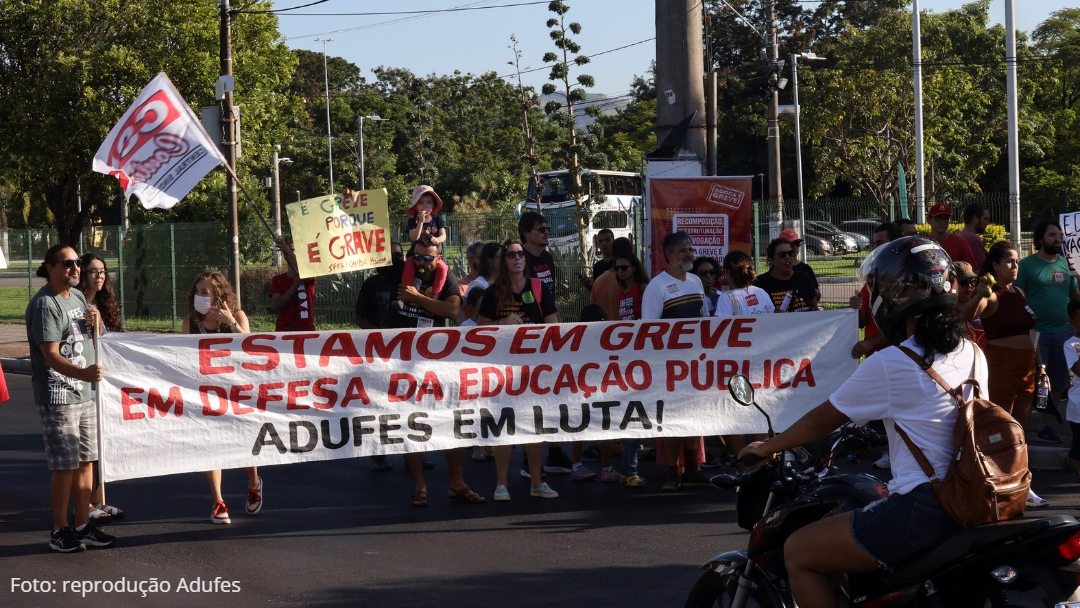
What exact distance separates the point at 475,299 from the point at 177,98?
2752mm

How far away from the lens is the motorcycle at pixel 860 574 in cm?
346

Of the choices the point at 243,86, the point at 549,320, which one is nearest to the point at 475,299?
the point at 549,320

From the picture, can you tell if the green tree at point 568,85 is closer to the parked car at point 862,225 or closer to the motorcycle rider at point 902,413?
the parked car at point 862,225

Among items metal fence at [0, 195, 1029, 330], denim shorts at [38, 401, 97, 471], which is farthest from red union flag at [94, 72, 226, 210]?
metal fence at [0, 195, 1029, 330]

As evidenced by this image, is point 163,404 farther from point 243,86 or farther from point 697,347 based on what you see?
point 243,86

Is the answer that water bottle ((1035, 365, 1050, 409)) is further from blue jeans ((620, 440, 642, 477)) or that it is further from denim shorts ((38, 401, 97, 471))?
denim shorts ((38, 401, 97, 471))

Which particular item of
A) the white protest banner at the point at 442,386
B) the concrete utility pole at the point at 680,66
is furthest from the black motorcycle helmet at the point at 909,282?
the concrete utility pole at the point at 680,66

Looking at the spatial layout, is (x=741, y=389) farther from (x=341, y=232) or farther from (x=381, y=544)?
(x=341, y=232)

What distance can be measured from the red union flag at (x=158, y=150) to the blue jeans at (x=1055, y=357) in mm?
6551

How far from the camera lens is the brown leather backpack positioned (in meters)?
3.48

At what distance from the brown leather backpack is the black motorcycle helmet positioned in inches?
11.6

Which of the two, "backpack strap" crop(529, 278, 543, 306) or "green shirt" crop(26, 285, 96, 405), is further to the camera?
"backpack strap" crop(529, 278, 543, 306)

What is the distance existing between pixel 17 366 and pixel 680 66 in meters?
11.7

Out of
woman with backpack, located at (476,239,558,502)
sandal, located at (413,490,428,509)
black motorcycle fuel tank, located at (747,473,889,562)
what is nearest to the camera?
black motorcycle fuel tank, located at (747,473,889,562)
